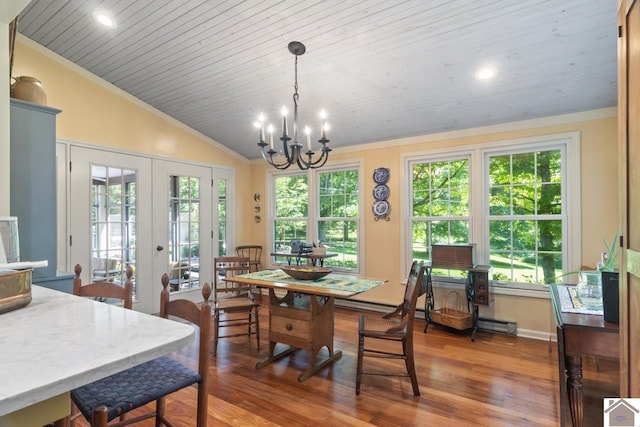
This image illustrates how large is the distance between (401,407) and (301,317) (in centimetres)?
99

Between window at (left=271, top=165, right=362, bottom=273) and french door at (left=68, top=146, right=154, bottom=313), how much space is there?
193cm

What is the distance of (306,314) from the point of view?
2766mm

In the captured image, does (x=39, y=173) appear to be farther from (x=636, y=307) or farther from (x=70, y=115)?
(x=636, y=307)

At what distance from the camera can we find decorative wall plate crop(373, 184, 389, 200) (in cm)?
432

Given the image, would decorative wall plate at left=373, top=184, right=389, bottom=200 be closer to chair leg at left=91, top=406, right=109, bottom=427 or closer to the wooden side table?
the wooden side table

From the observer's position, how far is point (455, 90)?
3193 mm

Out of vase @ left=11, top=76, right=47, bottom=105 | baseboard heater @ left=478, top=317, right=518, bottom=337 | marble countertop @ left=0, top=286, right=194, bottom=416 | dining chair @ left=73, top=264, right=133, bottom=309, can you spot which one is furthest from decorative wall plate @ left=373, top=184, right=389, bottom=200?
marble countertop @ left=0, top=286, right=194, bottom=416

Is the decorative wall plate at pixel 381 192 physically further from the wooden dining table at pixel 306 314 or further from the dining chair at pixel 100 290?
the dining chair at pixel 100 290

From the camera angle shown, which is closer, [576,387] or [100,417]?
[100,417]

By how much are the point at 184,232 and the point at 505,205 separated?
161 inches

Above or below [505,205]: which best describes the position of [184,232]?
below

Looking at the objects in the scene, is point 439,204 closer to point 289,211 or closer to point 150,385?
point 289,211

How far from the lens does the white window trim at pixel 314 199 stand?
14.9ft

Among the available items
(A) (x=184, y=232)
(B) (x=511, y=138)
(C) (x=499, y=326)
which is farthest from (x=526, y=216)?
(A) (x=184, y=232)
